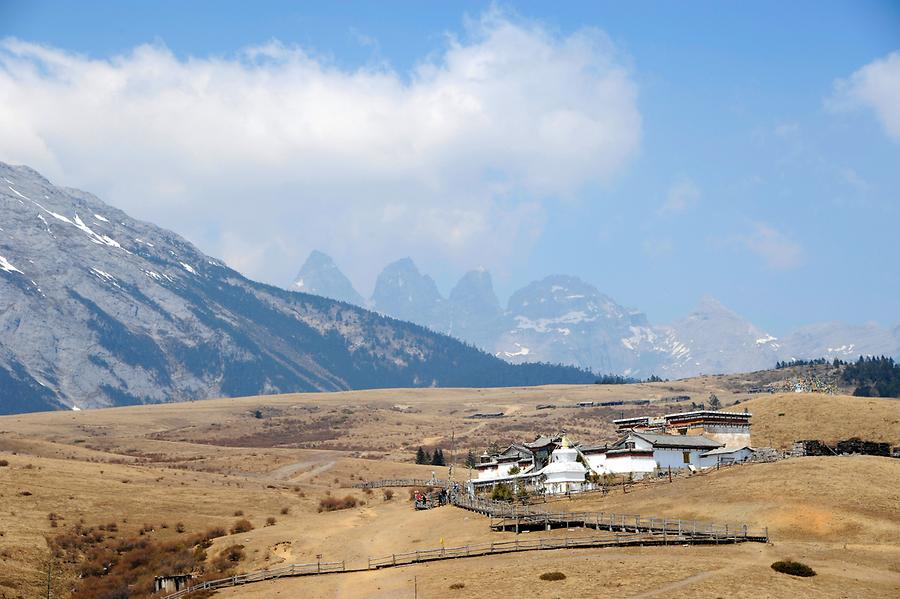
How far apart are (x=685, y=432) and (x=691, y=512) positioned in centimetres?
5256

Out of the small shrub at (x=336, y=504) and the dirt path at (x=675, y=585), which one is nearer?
the dirt path at (x=675, y=585)

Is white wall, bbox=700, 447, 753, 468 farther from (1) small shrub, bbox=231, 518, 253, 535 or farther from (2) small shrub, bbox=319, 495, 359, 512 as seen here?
(1) small shrub, bbox=231, 518, 253, 535

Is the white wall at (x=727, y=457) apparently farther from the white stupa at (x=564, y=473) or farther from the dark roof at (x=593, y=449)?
the white stupa at (x=564, y=473)

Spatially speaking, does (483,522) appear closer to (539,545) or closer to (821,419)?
(539,545)

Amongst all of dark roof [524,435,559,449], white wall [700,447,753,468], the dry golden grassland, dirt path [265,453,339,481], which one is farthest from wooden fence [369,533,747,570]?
dirt path [265,453,339,481]

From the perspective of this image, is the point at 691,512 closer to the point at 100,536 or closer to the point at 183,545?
the point at 183,545

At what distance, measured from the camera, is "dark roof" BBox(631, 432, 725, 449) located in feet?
377

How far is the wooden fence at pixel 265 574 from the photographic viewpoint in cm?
7462

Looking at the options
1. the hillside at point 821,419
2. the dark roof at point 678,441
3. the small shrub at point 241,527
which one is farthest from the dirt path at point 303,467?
the hillside at point 821,419

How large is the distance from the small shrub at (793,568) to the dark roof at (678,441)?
50118 mm

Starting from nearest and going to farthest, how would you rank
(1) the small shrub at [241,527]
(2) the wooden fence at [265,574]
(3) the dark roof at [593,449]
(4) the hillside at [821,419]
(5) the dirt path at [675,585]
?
(5) the dirt path at [675,585] < (2) the wooden fence at [265,574] < (1) the small shrub at [241,527] < (3) the dark roof at [593,449] < (4) the hillside at [821,419]

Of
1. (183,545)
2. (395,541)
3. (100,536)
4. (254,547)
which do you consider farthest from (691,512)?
(100,536)

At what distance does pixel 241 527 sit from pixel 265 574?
24158mm

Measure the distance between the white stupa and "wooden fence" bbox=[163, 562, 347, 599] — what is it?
35.8 meters
